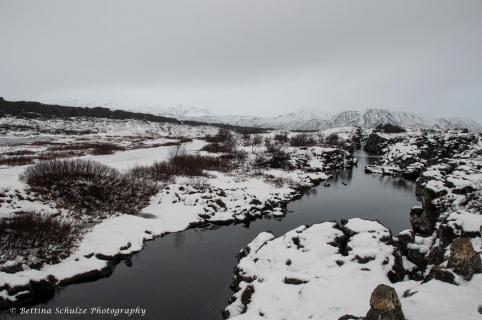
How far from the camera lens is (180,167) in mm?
41656

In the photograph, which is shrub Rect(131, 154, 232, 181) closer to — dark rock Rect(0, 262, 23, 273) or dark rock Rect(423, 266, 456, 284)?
dark rock Rect(0, 262, 23, 273)

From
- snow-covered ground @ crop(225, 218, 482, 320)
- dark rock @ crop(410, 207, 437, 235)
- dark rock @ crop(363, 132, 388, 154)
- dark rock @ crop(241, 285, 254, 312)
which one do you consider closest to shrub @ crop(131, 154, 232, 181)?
snow-covered ground @ crop(225, 218, 482, 320)

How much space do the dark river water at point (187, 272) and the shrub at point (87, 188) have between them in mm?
6838

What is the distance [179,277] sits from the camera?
16.3 meters

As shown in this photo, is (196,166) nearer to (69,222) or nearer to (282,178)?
(282,178)

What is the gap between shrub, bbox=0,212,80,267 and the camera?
15469mm

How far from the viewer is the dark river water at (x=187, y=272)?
13.7 meters

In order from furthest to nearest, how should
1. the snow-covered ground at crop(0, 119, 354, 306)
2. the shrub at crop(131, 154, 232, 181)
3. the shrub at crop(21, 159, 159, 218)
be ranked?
the shrub at crop(131, 154, 232, 181), the shrub at crop(21, 159, 159, 218), the snow-covered ground at crop(0, 119, 354, 306)

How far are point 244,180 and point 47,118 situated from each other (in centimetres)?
11022

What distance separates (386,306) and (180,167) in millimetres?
37201

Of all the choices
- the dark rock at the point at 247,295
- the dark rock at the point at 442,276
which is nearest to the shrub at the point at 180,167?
the dark rock at the point at 247,295

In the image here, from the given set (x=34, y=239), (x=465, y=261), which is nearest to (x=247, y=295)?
(x=465, y=261)

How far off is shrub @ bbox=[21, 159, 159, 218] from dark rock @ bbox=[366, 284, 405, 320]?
22.2 metres

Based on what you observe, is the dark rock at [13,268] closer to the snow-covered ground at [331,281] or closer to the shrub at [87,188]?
the shrub at [87,188]
